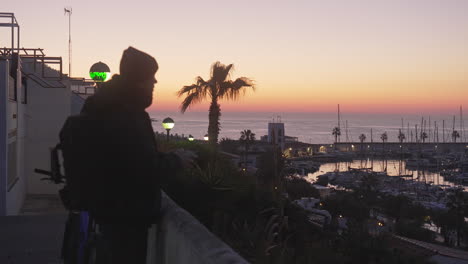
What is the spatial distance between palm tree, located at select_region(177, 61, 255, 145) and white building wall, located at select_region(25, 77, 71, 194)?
5406mm

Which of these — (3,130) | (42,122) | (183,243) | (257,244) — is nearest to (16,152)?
(3,130)

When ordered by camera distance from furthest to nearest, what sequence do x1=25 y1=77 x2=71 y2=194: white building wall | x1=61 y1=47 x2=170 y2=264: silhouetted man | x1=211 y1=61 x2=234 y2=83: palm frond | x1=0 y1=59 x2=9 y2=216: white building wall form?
x1=211 y1=61 x2=234 y2=83: palm frond
x1=25 y1=77 x2=71 y2=194: white building wall
x1=0 y1=59 x2=9 y2=216: white building wall
x1=61 y1=47 x2=170 y2=264: silhouetted man

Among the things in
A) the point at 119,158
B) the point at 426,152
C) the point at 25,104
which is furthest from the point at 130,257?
the point at 426,152

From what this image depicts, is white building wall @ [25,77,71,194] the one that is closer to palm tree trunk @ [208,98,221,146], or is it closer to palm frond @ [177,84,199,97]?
palm frond @ [177,84,199,97]

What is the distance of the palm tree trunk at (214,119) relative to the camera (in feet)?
76.6

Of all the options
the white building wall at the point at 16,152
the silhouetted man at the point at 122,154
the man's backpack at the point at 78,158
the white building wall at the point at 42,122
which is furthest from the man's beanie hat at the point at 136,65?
the white building wall at the point at 42,122

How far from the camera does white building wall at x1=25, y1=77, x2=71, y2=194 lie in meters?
19.5

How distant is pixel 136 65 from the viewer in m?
3.14

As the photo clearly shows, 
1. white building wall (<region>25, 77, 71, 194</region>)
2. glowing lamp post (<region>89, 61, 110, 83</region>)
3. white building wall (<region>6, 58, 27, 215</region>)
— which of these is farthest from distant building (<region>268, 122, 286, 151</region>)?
white building wall (<region>25, 77, 71, 194</region>)

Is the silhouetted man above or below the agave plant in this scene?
above

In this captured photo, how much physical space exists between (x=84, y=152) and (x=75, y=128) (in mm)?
152

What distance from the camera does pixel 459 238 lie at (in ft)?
143

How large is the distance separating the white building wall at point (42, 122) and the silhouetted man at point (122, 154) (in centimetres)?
1733

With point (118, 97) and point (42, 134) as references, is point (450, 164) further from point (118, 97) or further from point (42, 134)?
point (118, 97)
